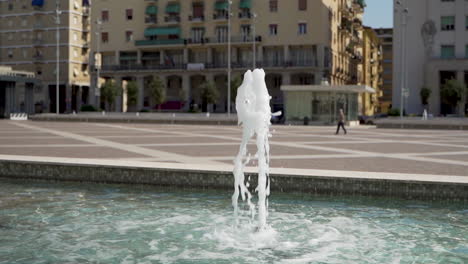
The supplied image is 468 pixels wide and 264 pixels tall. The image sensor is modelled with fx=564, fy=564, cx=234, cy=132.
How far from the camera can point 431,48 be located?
170ft

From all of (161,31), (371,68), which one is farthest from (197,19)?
(371,68)

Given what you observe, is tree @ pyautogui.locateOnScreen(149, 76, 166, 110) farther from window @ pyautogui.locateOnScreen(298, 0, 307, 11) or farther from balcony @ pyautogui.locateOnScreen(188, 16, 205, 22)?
window @ pyautogui.locateOnScreen(298, 0, 307, 11)

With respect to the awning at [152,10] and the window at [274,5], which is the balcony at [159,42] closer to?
the awning at [152,10]

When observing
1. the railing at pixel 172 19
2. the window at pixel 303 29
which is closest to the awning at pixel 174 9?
the railing at pixel 172 19

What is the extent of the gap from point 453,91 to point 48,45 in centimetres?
5314

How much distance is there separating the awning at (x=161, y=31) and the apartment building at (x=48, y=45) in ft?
50.2

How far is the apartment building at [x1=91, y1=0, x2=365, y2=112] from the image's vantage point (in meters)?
60.1

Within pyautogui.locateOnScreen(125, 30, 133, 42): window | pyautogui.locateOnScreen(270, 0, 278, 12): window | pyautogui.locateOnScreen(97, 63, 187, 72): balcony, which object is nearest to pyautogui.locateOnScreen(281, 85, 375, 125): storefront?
pyautogui.locateOnScreen(270, 0, 278, 12): window

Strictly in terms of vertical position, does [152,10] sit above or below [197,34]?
above

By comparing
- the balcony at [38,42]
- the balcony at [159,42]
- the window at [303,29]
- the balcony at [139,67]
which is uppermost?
the balcony at [38,42]

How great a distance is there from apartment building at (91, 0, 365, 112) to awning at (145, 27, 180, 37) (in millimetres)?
116

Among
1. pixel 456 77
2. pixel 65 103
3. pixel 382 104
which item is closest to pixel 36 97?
pixel 65 103

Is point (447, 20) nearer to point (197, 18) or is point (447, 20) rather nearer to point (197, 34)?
point (197, 18)

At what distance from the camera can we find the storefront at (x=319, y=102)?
44938 mm
